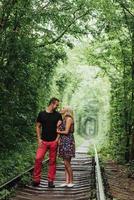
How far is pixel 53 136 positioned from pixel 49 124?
1.05 ft

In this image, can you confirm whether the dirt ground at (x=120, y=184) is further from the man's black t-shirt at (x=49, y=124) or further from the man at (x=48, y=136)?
the man's black t-shirt at (x=49, y=124)

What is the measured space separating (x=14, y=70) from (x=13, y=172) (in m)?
3.89

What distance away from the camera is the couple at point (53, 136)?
1059cm

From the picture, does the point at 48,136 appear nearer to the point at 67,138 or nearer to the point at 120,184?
the point at 67,138

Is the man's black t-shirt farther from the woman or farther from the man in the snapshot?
the woman

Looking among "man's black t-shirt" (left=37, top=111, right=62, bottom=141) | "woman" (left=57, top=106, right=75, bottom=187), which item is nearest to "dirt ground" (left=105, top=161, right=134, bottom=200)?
"woman" (left=57, top=106, right=75, bottom=187)

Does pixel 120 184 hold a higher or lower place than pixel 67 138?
lower

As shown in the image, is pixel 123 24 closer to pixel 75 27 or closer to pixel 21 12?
pixel 75 27

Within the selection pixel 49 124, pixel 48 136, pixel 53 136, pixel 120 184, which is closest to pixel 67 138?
pixel 53 136

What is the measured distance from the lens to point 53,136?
10727 millimetres

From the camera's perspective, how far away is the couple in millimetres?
10586

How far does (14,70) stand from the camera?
49.9 feet

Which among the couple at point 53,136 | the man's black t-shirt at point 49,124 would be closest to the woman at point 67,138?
the couple at point 53,136

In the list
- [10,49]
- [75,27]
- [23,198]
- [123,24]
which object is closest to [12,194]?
[23,198]
